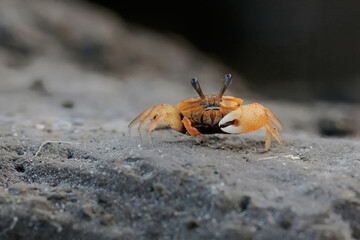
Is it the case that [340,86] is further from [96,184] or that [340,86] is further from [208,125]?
[96,184]

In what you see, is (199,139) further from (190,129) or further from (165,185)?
(165,185)

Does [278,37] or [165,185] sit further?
[278,37]

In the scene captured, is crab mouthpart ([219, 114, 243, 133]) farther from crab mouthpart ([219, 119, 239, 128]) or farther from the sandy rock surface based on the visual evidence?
the sandy rock surface

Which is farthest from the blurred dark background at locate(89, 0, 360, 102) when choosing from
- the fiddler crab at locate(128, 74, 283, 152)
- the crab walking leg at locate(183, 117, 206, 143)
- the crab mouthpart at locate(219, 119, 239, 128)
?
the crab walking leg at locate(183, 117, 206, 143)

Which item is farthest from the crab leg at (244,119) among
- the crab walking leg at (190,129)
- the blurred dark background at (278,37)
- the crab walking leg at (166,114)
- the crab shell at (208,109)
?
the blurred dark background at (278,37)

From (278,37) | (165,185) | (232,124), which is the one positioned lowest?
(165,185)

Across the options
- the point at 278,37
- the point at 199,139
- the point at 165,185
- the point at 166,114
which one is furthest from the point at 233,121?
the point at 278,37

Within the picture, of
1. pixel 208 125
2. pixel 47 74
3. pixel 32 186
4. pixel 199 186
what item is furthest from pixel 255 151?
pixel 47 74
